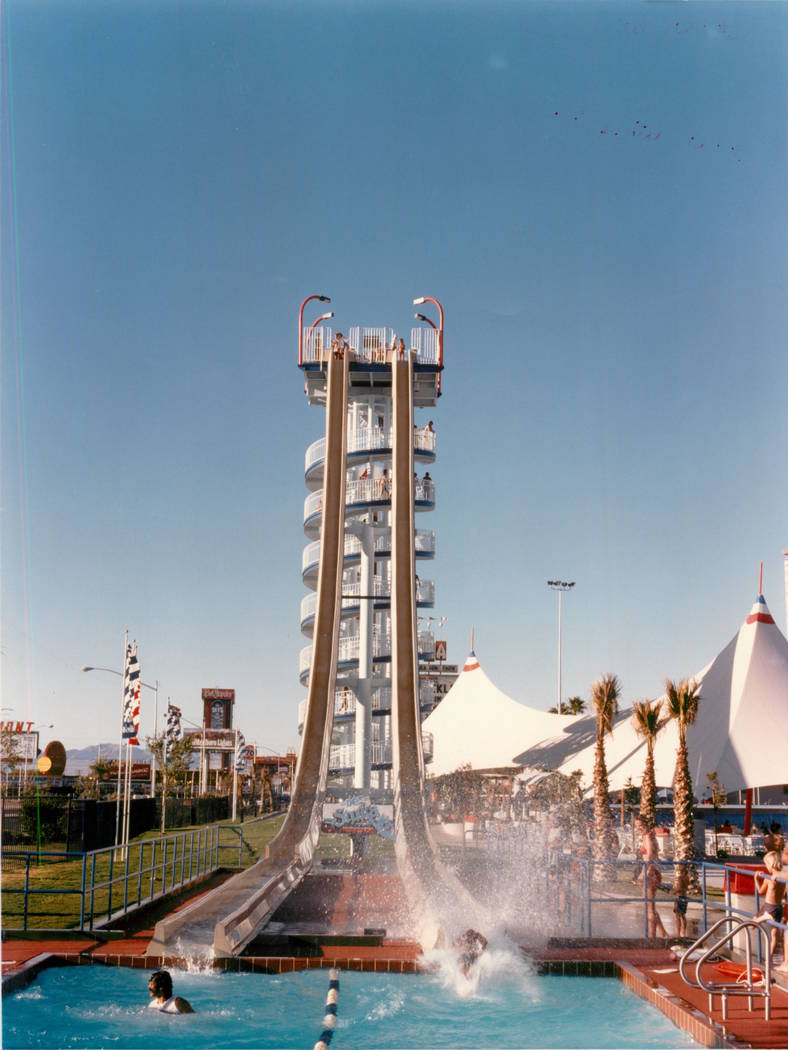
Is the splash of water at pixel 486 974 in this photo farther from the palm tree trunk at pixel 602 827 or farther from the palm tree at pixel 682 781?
the palm tree trunk at pixel 602 827

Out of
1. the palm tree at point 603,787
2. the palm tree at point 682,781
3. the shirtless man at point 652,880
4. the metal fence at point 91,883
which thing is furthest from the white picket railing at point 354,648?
the shirtless man at point 652,880

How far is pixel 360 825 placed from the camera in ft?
84.8

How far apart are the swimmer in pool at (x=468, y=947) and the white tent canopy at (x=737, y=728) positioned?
13111 millimetres

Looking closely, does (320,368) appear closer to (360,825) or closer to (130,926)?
(360,825)

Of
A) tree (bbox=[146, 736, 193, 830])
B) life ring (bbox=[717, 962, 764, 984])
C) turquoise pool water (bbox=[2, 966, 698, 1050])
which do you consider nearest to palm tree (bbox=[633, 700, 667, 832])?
turquoise pool water (bbox=[2, 966, 698, 1050])

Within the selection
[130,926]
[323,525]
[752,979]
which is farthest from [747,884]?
[323,525]

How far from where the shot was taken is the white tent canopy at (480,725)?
3294 centimetres

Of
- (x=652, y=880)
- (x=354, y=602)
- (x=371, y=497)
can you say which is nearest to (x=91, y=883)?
(x=652, y=880)

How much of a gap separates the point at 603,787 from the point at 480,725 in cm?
1563

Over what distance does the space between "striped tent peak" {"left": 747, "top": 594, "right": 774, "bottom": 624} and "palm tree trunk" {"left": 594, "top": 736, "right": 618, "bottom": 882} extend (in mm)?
7168

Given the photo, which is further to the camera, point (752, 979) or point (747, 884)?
point (747, 884)

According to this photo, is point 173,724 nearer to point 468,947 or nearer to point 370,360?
point 370,360

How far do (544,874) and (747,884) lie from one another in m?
3.26

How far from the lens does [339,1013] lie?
9.34 metres
